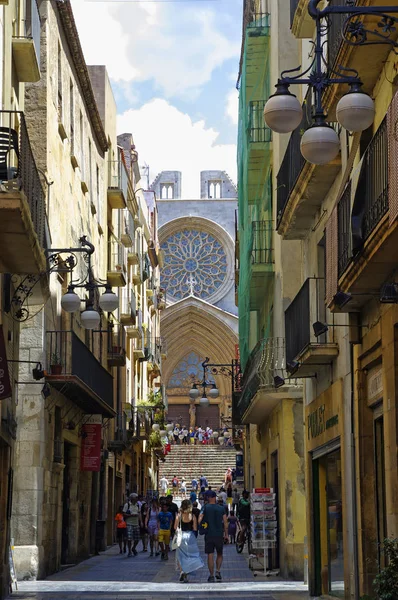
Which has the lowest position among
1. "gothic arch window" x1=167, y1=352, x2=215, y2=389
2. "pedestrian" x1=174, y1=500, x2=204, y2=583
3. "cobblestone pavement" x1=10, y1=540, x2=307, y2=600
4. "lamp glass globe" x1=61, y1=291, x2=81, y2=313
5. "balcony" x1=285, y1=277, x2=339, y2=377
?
"cobblestone pavement" x1=10, y1=540, x2=307, y2=600

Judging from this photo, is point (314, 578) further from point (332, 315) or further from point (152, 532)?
point (152, 532)

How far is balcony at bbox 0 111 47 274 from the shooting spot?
40.4 ft

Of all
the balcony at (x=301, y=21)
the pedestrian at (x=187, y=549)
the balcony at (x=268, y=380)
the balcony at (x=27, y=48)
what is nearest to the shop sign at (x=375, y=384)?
the balcony at (x=301, y=21)

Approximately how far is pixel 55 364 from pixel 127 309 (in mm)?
Answer: 17654

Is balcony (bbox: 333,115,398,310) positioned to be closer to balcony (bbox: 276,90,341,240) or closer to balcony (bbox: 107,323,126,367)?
balcony (bbox: 276,90,341,240)

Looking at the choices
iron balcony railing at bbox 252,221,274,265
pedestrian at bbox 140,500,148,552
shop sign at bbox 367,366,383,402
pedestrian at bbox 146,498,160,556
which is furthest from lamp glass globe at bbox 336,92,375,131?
pedestrian at bbox 140,500,148,552

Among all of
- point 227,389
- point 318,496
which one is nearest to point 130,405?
point 318,496

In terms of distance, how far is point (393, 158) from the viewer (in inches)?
384

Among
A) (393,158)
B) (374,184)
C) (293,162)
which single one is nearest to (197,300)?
(293,162)

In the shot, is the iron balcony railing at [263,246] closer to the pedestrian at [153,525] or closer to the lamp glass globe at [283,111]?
the pedestrian at [153,525]

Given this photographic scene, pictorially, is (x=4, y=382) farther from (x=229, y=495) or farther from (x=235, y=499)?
(x=229, y=495)

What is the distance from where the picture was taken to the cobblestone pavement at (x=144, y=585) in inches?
682

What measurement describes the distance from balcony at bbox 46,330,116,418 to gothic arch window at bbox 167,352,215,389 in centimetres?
4958

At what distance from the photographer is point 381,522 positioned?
13.0m
